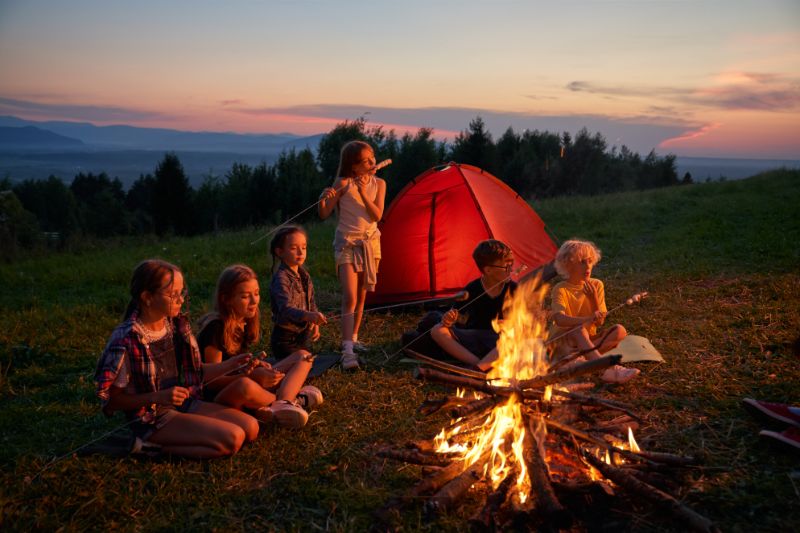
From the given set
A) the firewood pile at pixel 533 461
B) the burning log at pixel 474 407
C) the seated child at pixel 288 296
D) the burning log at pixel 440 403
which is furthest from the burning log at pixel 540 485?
the seated child at pixel 288 296

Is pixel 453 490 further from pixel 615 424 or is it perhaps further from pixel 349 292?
pixel 349 292

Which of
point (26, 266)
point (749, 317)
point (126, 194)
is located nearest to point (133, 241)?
point (26, 266)

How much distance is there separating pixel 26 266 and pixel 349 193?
308 inches

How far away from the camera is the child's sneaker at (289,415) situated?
3.93 meters

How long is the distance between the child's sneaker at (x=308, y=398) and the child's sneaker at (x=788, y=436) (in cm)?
285

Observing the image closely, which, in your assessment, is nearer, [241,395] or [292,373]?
[241,395]

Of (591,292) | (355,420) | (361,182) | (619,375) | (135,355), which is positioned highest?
(361,182)

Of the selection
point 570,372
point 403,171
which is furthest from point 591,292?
point 403,171

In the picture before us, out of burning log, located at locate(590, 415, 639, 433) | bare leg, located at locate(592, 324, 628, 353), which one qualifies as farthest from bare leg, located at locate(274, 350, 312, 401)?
bare leg, located at locate(592, 324, 628, 353)

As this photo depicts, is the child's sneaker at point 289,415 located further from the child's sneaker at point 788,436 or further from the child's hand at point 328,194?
the child's sneaker at point 788,436

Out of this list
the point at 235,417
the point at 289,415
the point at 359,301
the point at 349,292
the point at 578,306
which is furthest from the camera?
the point at 359,301

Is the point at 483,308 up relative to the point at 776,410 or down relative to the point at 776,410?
up

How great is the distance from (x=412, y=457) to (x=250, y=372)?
1424mm

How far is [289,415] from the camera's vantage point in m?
3.93
